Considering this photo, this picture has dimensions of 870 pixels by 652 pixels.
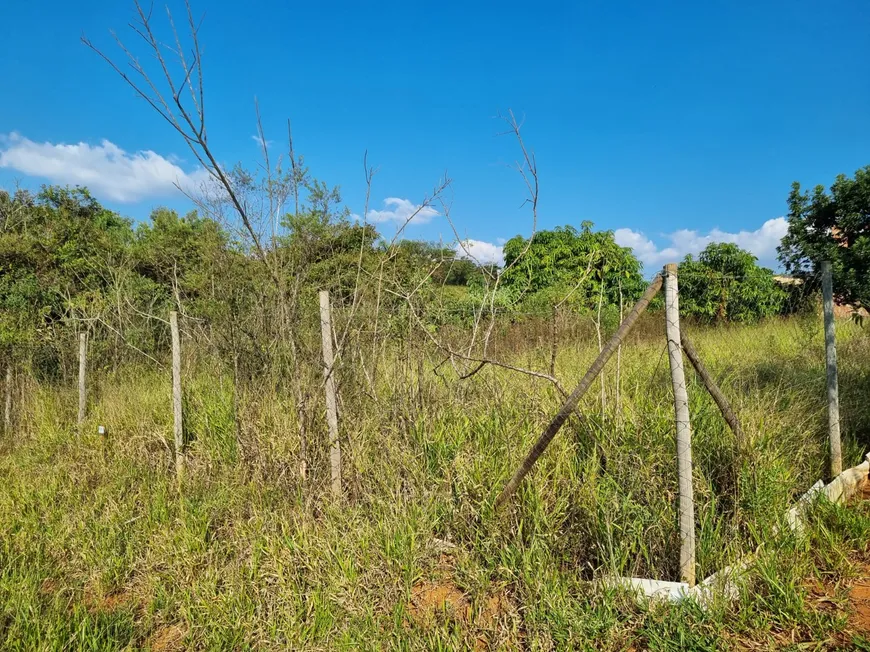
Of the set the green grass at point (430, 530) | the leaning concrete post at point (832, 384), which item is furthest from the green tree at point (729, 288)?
the leaning concrete post at point (832, 384)

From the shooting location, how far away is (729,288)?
11.7 metres

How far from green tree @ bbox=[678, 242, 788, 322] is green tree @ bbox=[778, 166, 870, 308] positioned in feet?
18.3

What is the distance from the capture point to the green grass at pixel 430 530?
7.63 ft

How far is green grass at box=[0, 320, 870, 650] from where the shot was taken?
233 centimetres

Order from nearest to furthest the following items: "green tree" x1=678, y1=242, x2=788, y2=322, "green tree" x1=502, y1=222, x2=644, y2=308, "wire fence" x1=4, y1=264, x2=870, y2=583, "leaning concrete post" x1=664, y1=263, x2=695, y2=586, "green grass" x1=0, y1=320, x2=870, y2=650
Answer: "green grass" x1=0, y1=320, x2=870, y2=650 → "leaning concrete post" x1=664, y1=263, x2=695, y2=586 → "wire fence" x1=4, y1=264, x2=870, y2=583 → "green tree" x1=678, y1=242, x2=788, y2=322 → "green tree" x1=502, y1=222, x2=644, y2=308

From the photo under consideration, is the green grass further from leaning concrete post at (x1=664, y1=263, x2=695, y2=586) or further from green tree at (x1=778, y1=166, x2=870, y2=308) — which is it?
green tree at (x1=778, y1=166, x2=870, y2=308)

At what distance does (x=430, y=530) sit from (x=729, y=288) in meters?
11.5

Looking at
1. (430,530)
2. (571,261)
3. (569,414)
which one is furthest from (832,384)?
(571,261)

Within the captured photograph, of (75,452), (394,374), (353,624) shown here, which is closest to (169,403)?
(75,452)

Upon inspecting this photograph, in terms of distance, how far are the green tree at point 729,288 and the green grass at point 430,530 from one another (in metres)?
7.82

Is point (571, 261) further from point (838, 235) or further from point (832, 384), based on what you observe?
point (832, 384)

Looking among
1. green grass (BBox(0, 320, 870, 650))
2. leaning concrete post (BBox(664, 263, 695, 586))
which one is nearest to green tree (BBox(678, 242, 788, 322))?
green grass (BBox(0, 320, 870, 650))

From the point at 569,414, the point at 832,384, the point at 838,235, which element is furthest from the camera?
the point at 838,235

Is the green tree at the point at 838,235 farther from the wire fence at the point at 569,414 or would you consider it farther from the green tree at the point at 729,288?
the green tree at the point at 729,288
